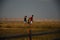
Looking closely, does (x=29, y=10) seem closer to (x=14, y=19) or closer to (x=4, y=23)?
(x=14, y=19)

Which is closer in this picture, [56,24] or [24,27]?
[24,27]

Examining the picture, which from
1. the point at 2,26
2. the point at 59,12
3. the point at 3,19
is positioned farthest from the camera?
the point at 59,12

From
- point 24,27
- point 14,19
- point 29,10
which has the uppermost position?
point 29,10

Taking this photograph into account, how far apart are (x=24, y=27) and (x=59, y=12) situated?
1738 millimetres

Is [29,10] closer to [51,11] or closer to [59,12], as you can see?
[51,11]

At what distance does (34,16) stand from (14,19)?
A: 775 millimetres

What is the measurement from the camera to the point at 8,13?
4.08m

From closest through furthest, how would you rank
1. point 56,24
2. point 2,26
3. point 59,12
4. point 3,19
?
point 2,26, point 3,19, point 56,24, point 59,12

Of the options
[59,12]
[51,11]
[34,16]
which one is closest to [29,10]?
[34,16]

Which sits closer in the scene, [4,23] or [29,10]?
[4,23]

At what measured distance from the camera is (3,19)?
3.96 m

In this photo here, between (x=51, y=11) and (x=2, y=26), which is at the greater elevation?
(x=51, y=11)

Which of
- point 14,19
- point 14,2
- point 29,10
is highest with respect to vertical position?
point 14,2

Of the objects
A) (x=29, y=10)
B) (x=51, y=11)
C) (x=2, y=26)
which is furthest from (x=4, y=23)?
(x=51, y=11)
